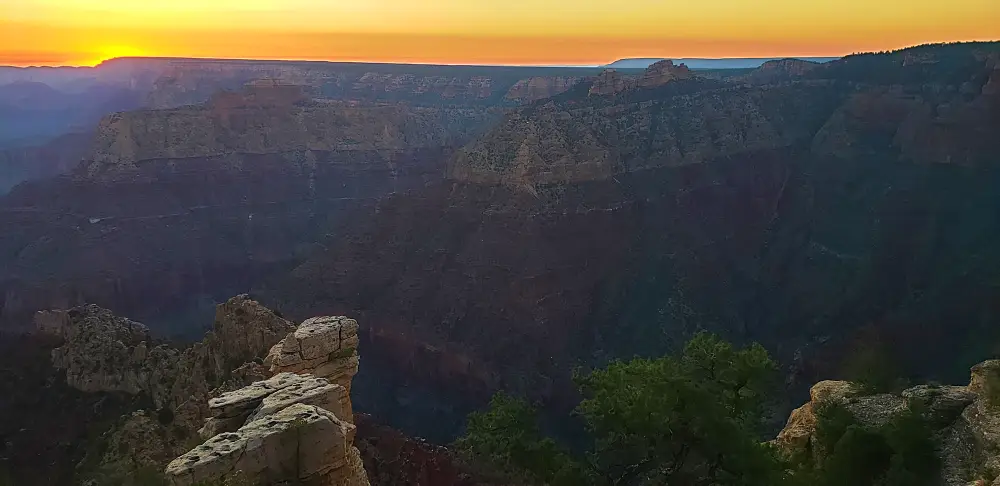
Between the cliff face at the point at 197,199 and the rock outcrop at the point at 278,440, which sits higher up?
the rock outcrop at the point at 278,440

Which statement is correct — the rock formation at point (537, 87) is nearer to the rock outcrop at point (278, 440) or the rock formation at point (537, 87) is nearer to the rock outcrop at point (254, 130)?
the rock outcrop at point (254, 130)

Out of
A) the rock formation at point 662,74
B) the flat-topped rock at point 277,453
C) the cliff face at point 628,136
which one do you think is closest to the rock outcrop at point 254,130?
the cliff face at point 628,136

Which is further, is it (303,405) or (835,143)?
(835,143)

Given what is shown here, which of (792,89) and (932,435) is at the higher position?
(792,89)

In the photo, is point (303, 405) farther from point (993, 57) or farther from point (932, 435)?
point (993, 57)

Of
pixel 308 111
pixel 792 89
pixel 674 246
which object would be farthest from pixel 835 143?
pixel 308 111

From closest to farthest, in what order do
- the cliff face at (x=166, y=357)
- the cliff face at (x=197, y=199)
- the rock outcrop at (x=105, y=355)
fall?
the cliff face at (x=166, y=357) → the rock outcrop at (x=105, y=355) → the cliff face at (x=197, y=199)

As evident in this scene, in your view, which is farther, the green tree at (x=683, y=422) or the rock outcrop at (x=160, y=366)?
the rock outcrop at (x=160, y=366)
